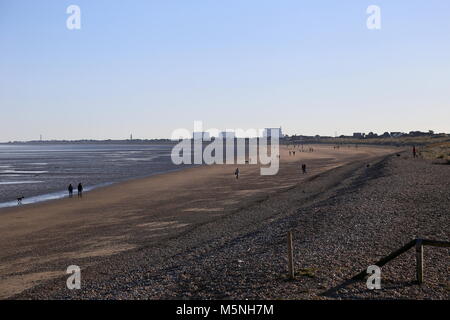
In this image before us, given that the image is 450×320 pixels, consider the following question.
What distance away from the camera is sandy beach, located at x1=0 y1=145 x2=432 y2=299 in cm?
1059

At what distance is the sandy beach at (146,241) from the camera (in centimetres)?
1059

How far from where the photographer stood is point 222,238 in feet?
52.7

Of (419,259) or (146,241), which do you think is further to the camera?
(146,241)

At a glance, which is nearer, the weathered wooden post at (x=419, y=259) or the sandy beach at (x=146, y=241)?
the weathered wooden post at (x=419, y=259)

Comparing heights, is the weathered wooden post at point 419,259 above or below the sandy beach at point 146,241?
above

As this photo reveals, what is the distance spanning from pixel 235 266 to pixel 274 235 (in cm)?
417

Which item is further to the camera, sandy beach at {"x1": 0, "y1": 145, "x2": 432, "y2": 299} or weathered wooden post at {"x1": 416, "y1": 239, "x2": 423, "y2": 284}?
sandy beach at {"x1": 0, "y1": 145, "x2": 432, "y2": 299}

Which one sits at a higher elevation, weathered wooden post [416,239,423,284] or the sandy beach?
weathered wooden post [416,239,423,284]

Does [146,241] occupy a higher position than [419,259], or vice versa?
[419,259]

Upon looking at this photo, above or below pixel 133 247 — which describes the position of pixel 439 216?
above

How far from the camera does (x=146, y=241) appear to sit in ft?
57.5

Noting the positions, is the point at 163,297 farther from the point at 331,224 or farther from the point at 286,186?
the point at 286,186
